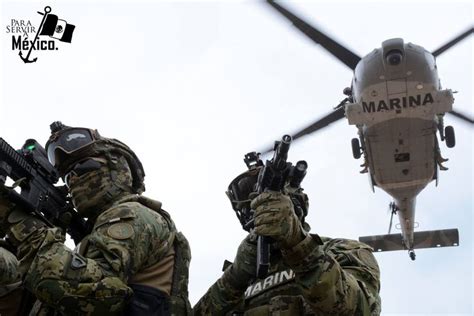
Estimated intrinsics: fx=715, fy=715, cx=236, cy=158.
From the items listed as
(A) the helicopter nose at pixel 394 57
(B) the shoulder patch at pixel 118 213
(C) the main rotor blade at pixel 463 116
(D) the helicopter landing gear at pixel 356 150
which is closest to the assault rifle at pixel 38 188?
(B) the shoulder patch at pixel 118 213

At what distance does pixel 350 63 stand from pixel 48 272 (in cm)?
2102

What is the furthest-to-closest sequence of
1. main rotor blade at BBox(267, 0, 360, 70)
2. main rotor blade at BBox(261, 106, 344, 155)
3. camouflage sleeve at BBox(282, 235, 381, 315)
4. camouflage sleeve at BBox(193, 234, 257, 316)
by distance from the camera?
main rotor blade at BBox(261, 106, 344, 155), main rotor blade at BBox(267, 0, 360, 70), camouflage sleeve at BBox(193, 234, 257, 316), camouflage sleeve at BBox(282, 235, 381, 315)

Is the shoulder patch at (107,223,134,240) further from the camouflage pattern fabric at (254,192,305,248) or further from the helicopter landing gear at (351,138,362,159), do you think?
the helicopter landing gear at (351,138,362,159)

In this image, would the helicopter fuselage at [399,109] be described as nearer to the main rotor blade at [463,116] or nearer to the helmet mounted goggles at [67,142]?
the main rotor blade at [463,116]

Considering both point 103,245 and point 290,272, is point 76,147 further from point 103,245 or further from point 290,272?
point 290,272

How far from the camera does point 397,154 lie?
2156cm

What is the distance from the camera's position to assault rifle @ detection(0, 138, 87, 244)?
171 inches

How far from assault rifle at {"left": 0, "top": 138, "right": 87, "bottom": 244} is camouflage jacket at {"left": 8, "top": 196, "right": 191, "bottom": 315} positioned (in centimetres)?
31

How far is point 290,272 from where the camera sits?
5.36m

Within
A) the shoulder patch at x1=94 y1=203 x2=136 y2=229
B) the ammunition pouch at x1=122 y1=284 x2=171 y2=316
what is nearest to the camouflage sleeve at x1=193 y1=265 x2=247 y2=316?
the ammunition pouch at x1=122 y1=284 x2=171 y2=316

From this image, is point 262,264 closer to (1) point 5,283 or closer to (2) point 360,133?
(1) point 5,283

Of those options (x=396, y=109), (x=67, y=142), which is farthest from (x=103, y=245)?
(x=396, y=109)

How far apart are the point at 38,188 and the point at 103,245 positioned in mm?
988

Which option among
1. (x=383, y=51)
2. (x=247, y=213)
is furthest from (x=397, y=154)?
(x=247, y=213)
